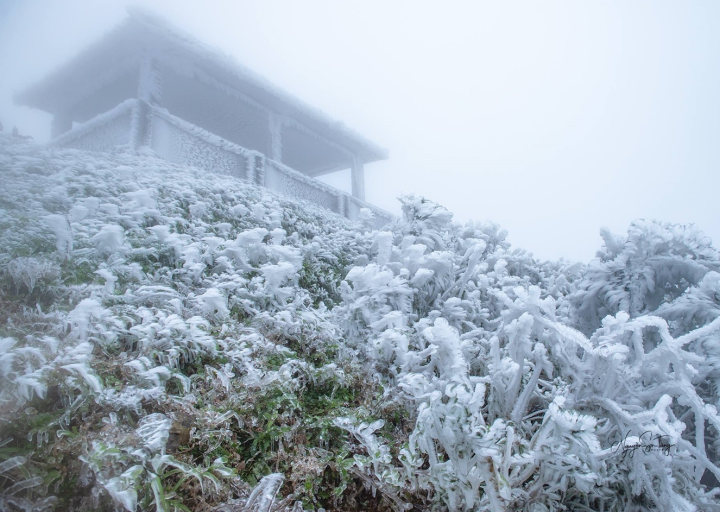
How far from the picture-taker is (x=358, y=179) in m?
15.9

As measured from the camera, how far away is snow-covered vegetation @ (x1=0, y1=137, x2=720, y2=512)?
166 centimetres

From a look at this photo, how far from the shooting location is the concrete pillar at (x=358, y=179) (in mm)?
15773

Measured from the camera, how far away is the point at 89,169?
16.7 ft

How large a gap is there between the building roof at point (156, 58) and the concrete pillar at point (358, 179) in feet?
4.76

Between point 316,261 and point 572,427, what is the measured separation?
3.43 m

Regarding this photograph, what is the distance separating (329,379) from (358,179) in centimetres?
1380

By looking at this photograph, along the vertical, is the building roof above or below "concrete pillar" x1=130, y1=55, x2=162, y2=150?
above

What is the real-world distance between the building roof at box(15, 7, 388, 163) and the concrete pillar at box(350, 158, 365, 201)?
1.45 m

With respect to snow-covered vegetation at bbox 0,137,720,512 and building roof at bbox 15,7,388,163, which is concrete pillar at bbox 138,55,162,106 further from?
snow-covered vegetation at bbox 0,137,720,512

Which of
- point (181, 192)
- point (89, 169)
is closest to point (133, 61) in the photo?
point (89, 169)

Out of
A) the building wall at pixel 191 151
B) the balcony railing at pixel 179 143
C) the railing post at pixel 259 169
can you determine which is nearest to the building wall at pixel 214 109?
the balcony railing at pixel 179 143

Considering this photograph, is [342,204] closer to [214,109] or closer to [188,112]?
[214,109]

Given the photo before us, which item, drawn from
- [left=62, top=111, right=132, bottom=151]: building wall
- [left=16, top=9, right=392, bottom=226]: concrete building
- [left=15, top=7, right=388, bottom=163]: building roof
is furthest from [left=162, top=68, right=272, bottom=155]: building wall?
[left=62, top=111, right=132, bottom=151]: building wall

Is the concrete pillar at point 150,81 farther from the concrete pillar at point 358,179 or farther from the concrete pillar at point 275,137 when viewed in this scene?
the concrete pillar at point 358,179
